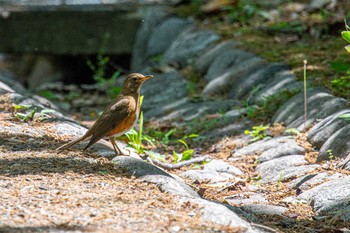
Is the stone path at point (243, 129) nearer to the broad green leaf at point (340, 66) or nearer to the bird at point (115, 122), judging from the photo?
the bird at point (115, 122)

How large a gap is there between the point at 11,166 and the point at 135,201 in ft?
3.68

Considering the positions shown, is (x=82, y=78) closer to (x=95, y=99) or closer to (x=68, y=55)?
(x=68, y=55)

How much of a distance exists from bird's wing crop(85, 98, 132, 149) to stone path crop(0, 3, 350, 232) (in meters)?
0.16

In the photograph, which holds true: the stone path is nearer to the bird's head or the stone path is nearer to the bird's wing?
the bird's wing

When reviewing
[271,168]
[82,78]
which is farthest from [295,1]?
[271,168]

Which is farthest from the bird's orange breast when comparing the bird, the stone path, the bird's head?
the bird's head

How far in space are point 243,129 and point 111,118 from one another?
195 centimetres

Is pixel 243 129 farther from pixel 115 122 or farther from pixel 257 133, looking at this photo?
pixel 115 122

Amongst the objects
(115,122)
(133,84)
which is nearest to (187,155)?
(133,84)

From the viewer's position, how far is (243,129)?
7.38 metres

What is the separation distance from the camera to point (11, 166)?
16.2 feet

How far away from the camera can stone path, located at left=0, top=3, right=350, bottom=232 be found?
190 inches

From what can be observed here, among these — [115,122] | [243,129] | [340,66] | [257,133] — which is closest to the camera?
[115,122]

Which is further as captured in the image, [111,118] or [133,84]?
[133,84]
